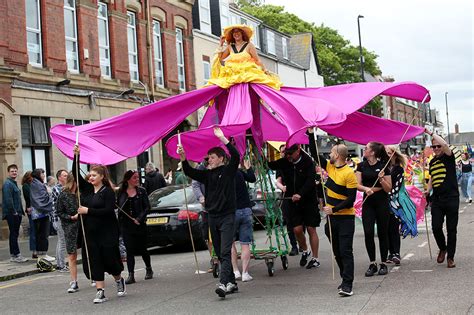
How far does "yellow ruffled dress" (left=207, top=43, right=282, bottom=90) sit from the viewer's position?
403 inches

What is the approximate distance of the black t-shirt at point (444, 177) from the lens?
10.3 meters

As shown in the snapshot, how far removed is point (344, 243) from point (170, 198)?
7.07 metres

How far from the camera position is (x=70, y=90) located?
23.1 metres

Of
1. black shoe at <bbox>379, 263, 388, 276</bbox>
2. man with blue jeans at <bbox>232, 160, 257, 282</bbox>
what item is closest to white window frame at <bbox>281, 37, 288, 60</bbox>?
man with blue jeans at <bbox>232, 160, 257, 282</bbox>

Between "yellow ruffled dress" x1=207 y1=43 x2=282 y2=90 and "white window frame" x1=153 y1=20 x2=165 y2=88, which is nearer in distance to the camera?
"yellow ruffled dress" x1=207 y1=43 x2=282 y2=90

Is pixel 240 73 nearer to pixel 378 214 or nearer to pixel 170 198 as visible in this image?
pixel 378 214

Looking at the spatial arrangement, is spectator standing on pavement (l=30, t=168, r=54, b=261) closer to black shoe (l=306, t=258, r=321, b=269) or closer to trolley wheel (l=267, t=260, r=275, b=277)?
trolley wheel (l=267, t=260, r=275, b=277)

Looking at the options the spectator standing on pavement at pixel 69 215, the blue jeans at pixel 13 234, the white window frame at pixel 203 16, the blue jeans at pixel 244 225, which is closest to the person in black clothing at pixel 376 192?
the blue jeans at pixel 244 225

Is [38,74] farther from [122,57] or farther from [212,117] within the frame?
[212,117]

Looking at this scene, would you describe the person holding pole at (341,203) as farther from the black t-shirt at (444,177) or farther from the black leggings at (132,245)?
the black leggings at (132,245)

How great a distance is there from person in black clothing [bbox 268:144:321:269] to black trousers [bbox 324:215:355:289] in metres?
1.94

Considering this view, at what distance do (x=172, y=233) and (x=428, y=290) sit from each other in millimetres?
6974

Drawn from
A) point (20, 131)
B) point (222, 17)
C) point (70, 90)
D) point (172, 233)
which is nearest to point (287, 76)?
point (222, 17)

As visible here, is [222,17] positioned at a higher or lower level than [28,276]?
higher
